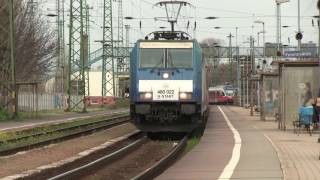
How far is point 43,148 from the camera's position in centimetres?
2167

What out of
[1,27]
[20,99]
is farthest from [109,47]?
[1,27]

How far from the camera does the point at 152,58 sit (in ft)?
80.6

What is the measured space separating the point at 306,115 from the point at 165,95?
552 centimetres

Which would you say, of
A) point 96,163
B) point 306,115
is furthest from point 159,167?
point 306,115

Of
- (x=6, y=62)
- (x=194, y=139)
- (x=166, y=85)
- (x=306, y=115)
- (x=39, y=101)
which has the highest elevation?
(x=6, y=62)

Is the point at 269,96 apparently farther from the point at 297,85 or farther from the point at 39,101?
the point at 39,101

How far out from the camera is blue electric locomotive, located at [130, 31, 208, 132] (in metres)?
24.0

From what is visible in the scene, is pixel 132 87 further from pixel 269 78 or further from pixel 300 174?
pixel 269 78

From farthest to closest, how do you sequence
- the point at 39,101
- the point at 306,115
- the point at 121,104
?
the point at 121,104
the point at 39,101
the point at 306,115

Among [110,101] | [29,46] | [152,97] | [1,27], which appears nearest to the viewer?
[152,97]

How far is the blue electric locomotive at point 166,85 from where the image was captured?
2395 centimetres

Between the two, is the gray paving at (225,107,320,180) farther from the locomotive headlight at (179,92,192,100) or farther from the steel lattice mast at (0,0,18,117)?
the steel lattice mast at (0,0,18,117)

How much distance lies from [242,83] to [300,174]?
64.6 m

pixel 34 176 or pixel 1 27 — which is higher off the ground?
pixel 1 27
